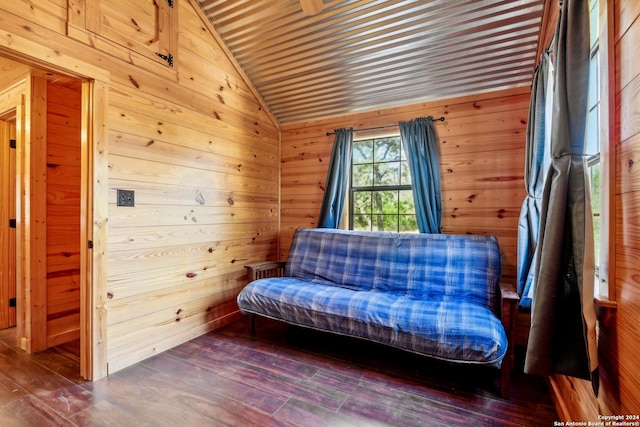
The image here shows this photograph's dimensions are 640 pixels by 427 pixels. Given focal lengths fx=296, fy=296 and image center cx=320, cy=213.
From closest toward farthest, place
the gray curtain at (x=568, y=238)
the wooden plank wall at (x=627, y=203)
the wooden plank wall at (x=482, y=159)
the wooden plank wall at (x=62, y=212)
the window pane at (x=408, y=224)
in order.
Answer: the wooden plank wall at (x=627, y=203)
the gray curtain at (x=568, y=238)
the wooden plank wall at (x=62, y=212)
the wooden plank wall at (x=482, y=159)
the window pane at (x=408, y=224)

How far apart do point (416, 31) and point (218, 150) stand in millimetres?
2030

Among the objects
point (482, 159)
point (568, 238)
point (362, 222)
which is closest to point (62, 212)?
point (362, 222)

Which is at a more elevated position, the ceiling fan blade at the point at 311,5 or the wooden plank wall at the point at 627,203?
the ceiling fan blade at the point at 311,5

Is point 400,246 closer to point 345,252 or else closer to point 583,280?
point 345,252

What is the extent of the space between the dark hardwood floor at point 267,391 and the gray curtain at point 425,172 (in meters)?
1.26

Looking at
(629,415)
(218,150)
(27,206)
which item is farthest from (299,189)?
(629,415)

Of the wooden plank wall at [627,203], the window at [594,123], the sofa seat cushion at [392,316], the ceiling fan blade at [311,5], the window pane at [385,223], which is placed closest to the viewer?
the wooden plank wall at [627,203]

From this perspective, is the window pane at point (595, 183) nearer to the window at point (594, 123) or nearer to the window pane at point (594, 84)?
the window at point (594, 123)

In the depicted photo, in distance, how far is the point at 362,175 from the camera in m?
3.39

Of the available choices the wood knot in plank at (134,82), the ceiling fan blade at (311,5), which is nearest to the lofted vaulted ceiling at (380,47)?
the ceiling fan blade at (311,5)

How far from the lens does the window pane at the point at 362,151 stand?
3354 millimetres

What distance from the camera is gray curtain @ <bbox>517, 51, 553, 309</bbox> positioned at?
1992 millimetres

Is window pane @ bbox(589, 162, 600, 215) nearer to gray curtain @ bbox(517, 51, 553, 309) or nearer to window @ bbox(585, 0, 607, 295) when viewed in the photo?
window @ bbox(585, 0, 607, 295)

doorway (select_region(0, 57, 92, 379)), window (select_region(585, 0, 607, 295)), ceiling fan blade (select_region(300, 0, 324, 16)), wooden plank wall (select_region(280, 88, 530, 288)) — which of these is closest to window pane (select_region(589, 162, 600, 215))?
window (select_region(585, 0, 607, 295))
